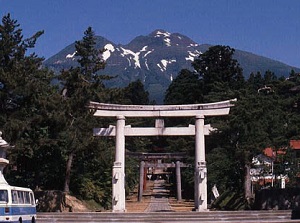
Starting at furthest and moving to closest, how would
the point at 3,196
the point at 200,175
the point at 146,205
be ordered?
1. the point at 146,205
2. the point at 200,175
3. the point at 3,196

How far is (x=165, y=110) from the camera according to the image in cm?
3019

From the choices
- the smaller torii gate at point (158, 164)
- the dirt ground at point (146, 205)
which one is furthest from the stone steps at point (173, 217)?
the smaller torii gate at point (158, 164)

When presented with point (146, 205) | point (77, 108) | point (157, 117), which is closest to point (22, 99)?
point (77, 108)

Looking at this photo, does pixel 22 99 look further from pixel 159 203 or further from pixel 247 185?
pixel 159 203

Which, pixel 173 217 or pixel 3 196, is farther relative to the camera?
pixel 173 217

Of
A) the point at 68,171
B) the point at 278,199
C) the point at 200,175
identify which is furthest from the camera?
the point at 68,171

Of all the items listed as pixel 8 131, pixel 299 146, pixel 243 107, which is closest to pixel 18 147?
pixel 8 131

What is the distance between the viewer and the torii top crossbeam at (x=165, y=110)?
29.9m

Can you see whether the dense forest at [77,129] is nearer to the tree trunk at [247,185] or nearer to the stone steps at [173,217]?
the tree trunk at [247,185]

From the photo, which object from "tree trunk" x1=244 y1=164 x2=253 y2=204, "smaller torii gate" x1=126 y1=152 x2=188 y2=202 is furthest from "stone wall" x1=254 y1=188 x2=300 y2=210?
"smaller torii gate" x1=126 y1=152 x2=188 y2=202

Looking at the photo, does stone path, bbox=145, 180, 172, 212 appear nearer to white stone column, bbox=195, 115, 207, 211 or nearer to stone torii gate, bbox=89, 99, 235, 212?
white stone column, bbox=195, 115, 207, 211

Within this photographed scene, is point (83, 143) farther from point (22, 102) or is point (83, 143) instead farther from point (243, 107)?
point (243, 107)

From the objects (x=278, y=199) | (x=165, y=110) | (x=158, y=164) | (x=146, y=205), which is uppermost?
(x=165, y=110)

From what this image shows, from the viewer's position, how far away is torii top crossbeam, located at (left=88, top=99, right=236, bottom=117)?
29.9 metres
